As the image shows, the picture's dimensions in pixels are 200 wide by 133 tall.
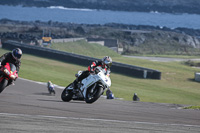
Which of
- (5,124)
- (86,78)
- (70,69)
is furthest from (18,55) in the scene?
(70,69)

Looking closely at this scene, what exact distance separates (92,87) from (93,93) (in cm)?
19

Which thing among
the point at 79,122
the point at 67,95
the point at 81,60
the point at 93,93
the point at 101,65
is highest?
the point at 101,65

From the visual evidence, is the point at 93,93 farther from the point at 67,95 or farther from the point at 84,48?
the point at 84,48

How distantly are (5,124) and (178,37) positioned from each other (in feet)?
320

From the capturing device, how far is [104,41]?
76.3 metres

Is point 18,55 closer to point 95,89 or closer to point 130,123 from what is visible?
point 95,89

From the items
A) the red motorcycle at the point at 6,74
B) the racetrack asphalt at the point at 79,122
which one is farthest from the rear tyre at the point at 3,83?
the racetrack asphalt at the point at 79,122

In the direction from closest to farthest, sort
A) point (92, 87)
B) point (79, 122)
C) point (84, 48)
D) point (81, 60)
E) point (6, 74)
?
point (79, 122) < point (6, 74) < point (92, 87) < point (81, 60) < point (84, 48)

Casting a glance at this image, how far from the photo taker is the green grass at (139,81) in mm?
25719

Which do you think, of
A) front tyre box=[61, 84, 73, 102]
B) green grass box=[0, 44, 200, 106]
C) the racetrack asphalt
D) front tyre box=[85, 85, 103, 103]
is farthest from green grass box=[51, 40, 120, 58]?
the racetrack asphalt

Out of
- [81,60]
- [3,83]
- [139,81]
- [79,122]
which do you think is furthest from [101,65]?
[81,60]

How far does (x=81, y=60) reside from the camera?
41594 mm

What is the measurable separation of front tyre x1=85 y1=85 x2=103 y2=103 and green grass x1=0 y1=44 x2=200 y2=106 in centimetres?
1181

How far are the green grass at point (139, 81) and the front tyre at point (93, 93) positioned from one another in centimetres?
1181
